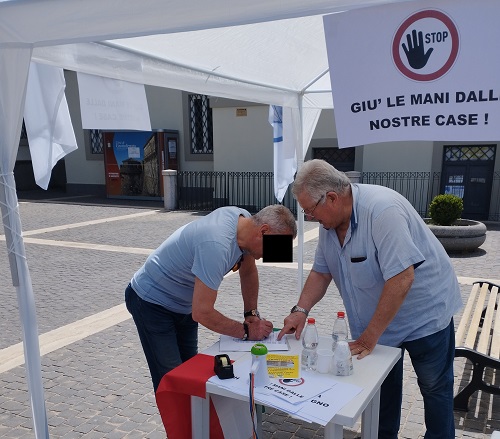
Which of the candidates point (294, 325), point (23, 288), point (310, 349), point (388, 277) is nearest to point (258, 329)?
point (294, 325)

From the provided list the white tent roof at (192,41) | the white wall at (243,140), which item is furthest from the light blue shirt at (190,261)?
the white wall at (243,140)

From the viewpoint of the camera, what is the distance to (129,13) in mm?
1802

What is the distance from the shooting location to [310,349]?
208 cm

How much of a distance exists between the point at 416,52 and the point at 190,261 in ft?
4.43

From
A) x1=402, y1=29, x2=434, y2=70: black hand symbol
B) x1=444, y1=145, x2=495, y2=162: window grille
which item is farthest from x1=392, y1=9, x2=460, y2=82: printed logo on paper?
x1=444, y1=145, x2=495, y2=162: window grille

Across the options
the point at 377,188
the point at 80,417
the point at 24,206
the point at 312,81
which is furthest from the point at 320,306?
the point at 24,206

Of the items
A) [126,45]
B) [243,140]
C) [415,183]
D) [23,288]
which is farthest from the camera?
[243,140]

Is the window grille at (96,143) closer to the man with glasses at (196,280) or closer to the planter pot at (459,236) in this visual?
the planter pot at (459,236)

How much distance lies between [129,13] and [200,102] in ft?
43.3

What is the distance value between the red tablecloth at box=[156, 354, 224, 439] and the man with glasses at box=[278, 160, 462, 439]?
509 millimetres

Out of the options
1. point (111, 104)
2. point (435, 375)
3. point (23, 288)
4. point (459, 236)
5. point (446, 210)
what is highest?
point (111, 104)

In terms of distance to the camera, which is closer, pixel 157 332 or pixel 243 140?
pixel 157 332

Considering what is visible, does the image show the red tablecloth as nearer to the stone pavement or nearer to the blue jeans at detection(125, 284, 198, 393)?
the blue jeans at detection(125, 284, 198, 393)

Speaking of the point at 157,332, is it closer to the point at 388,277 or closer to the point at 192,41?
the point at 388,277
